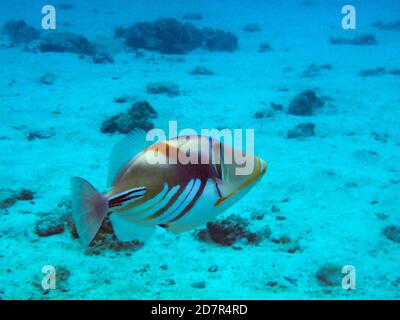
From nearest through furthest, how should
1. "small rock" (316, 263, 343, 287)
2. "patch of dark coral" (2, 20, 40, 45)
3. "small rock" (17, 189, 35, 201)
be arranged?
"small rock" (316, 263, 343, 287) → "small rock" (17, 189, 35, 201) → "patch of dark coral" (2, 20, 40, 45)

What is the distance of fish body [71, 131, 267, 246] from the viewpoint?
4.52ft

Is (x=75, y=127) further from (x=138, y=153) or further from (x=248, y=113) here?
(x=138, y=153)

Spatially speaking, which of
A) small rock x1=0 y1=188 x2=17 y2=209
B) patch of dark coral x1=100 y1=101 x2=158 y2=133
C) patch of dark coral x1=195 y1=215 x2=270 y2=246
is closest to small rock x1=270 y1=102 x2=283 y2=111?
patch of dark coral x1=100 y1=101 x2=158 y2=133

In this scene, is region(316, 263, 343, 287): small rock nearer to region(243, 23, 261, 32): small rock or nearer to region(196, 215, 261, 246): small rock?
region(196, 215, 261, 246): small rock

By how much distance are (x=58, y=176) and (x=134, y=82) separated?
291 inches

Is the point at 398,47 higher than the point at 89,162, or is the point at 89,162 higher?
the point at 398,47

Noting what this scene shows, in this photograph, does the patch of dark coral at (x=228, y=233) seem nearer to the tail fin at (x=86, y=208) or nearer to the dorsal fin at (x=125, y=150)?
the dorsal fin at (x=125, y=150)

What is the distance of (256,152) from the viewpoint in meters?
8.31

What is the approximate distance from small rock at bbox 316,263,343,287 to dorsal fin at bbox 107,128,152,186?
355cm

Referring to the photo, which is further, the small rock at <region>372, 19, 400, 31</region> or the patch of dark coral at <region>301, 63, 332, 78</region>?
the small rock at <region>372, 19, 400, 31</region>

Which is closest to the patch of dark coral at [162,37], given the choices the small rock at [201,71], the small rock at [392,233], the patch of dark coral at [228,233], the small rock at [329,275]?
the small rock at [201,71]
